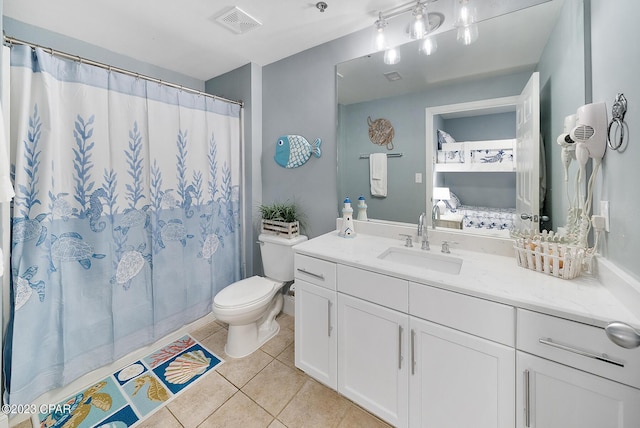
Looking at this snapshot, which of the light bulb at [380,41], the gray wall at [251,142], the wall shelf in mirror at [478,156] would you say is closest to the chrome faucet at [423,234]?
the wall shelf in mirror at [478,156]

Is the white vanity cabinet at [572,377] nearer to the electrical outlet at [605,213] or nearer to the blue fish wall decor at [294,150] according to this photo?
the electrical outlet at [605,213]

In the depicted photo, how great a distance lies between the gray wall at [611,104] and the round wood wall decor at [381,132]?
96cm

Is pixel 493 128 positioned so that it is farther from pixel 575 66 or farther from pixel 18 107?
pixel 18 107

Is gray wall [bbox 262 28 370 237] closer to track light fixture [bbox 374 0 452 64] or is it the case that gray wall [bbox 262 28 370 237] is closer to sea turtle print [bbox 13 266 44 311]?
track light fixture [bbox 374 0 452 64]

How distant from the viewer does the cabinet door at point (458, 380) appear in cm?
96

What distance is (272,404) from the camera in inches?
56.9

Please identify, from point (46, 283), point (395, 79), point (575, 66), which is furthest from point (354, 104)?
point (46, 283)

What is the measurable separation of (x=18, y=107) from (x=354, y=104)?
1.93 m

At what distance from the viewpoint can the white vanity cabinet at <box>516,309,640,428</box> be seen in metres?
0.76

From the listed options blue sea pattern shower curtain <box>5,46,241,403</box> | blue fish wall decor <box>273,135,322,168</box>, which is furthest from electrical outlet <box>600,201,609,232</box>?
blue sea pattern shower curtain <box>5,46,241,403</box>

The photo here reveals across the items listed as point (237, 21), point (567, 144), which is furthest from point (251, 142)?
point (567, 144)

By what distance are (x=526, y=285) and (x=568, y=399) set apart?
37cm

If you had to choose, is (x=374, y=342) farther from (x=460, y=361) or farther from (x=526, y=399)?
(x=526, y=399)

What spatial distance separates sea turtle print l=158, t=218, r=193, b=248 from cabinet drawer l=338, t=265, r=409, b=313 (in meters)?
1.37
